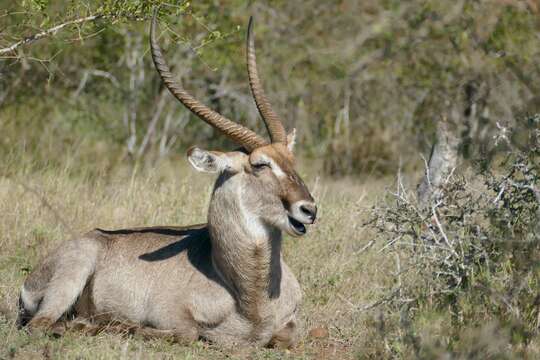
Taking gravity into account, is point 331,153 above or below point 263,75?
below

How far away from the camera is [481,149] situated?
678cm

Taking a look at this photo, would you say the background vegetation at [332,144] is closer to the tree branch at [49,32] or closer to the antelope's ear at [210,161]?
the tree branch at [49,32]

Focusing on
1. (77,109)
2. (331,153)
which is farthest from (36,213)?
(331,153)

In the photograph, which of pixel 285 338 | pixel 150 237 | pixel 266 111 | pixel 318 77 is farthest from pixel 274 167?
pixel 318 77

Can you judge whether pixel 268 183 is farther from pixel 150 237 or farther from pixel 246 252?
pixel 150 237

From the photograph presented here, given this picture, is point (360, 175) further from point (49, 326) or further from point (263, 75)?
point (49, 326)

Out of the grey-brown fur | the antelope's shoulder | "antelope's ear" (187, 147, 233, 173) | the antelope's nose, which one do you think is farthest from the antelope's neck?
the antelope's shoulder

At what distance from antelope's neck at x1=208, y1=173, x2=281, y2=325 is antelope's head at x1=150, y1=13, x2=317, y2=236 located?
0.20 ft

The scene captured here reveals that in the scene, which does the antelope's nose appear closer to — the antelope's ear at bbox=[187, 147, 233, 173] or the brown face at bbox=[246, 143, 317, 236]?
the brown face at bbox=[246, 143, 317, 236]

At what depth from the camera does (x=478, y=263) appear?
21.1 ft

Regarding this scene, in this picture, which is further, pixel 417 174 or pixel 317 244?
pixel 417 174

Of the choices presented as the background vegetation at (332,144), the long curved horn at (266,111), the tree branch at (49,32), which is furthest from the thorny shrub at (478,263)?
the tree branch at (49,32)

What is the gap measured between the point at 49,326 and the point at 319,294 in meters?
2.18

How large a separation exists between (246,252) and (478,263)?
1.52 metres
